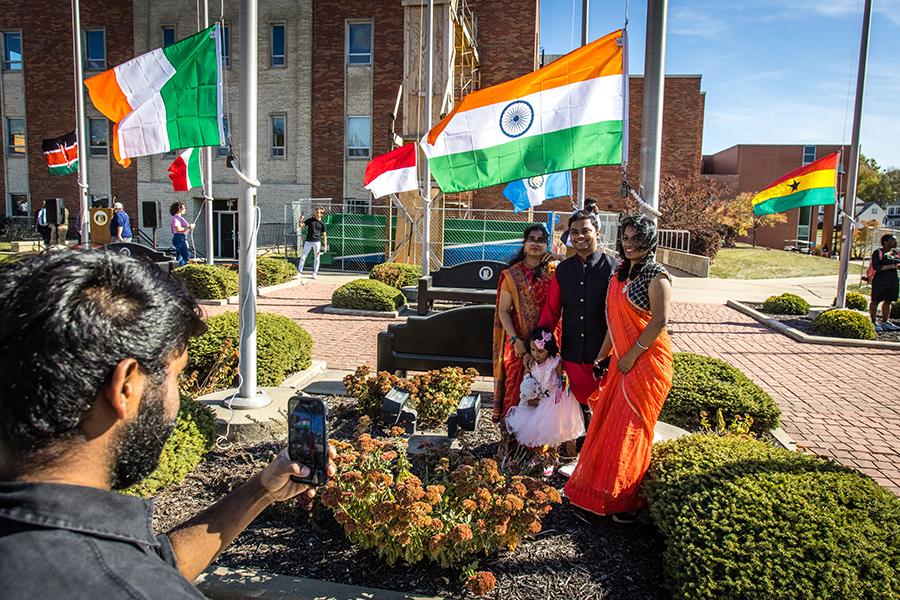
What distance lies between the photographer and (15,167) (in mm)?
33156

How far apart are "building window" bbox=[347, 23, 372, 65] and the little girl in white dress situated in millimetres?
26925

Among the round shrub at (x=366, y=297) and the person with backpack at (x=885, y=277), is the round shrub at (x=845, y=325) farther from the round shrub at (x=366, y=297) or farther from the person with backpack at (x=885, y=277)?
the round shrub at (x=366, y=297)

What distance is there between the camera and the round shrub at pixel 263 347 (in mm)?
6348

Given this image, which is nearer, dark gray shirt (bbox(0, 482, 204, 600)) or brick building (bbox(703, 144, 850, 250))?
dark gray shirt (bbox(0, 482, 204, 600))

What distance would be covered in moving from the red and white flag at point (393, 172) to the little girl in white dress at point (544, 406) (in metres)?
9.68

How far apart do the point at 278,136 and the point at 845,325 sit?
982 inches

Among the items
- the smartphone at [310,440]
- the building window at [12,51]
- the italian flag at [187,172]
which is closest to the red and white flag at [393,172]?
the italian flag at [187,172]

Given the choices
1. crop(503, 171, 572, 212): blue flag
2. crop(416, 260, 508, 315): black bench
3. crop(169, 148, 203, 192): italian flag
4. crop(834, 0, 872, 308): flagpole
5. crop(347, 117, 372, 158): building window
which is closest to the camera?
crop(416, 260, 508, 315): black bench

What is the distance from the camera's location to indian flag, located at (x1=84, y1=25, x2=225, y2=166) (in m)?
6.21

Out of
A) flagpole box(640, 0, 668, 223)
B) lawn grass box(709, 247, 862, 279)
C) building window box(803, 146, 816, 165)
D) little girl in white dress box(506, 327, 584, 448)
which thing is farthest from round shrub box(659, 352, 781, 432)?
building window box(803, 146, 816, 165)

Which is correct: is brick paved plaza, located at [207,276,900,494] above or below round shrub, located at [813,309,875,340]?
below

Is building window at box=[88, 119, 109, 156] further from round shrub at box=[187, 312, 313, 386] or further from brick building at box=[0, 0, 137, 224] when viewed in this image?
round shrub at box=[187, 312, 313, 386]

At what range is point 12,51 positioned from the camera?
33.1m

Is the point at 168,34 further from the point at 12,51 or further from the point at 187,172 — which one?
the point at 187,172
